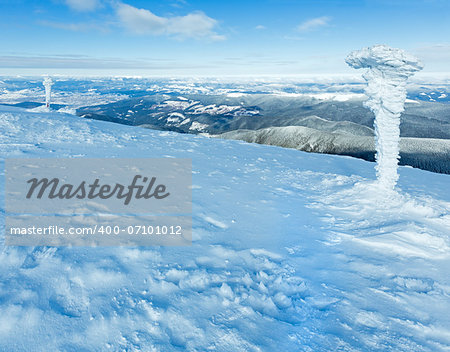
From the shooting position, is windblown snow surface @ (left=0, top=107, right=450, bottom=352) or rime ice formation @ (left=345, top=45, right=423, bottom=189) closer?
windblown snow surface @ (left=0, top=107, right=450, bottom=352)

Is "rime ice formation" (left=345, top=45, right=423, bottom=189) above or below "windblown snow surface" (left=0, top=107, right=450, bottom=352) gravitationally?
above

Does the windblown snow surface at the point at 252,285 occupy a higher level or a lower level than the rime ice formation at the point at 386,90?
lower

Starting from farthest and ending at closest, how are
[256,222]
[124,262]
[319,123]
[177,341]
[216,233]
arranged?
[319,123]
[256,222]
[216,233]
[124,262]
[177,341]

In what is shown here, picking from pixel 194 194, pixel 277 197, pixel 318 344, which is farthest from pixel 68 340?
pixel 277 197

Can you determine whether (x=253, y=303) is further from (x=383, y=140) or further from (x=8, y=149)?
(x=8, y=149)
